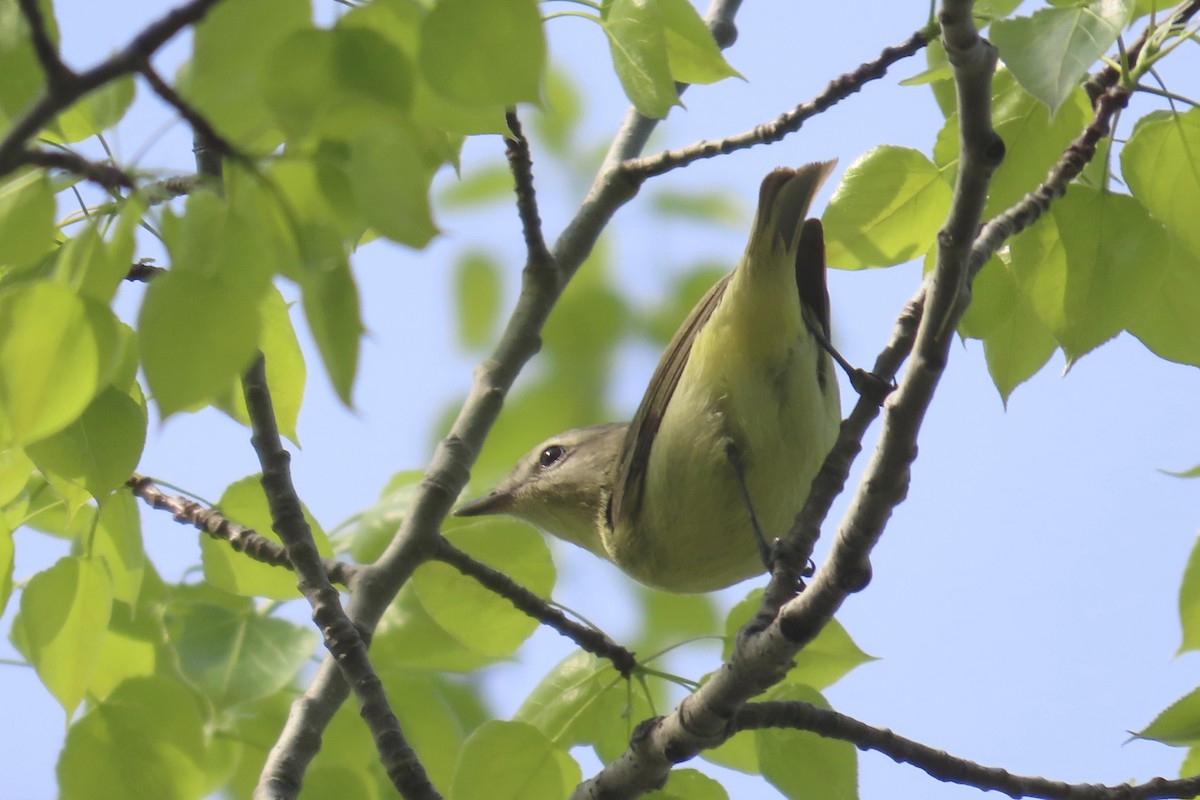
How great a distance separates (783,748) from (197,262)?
5.94 feet

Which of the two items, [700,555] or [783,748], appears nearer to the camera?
[783,748]

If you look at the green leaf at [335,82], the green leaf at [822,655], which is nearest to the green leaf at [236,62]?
the green leaf at [335,82]

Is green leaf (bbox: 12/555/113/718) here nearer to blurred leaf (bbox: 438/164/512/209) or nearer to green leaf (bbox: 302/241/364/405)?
green leaf (bbox: 302/241/364/405)

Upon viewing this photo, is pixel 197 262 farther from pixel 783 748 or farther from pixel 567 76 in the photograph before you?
pixel 567 76

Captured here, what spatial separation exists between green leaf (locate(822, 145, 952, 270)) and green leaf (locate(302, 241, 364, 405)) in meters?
1.32

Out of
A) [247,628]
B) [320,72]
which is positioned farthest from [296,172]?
[247,628]

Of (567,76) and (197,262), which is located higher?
(567,76)

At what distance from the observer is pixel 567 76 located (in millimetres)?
3832

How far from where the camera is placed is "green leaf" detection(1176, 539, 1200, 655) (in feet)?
7.23

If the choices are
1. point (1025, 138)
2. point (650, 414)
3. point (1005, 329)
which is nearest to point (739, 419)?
point (650, 414)

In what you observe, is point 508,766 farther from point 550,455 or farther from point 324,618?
point 550,455

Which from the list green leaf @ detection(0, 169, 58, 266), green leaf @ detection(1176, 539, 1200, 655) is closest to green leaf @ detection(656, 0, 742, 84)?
green leaf @ detection(0, 169, 58, 266)

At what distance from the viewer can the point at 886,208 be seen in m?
2.41

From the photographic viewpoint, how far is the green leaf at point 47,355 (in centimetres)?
132
